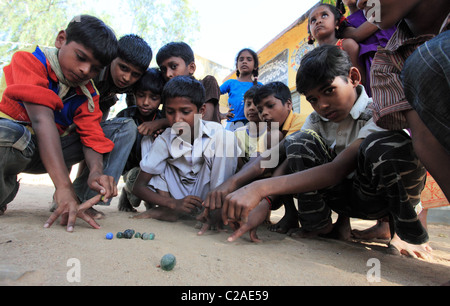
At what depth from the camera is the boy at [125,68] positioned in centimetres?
250

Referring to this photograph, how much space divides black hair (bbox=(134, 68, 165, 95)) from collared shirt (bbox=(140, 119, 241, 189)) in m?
0.47

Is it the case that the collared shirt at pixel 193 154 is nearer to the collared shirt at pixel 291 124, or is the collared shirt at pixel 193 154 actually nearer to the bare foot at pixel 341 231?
the collared shirt at pixel 291 124

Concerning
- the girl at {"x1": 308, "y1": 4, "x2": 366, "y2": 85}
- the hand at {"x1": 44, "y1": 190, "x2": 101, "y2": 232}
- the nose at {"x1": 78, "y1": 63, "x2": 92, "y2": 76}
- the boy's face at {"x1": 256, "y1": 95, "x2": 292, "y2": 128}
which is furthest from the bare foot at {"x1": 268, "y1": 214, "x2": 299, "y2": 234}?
the girl at {"x1": 308, "y1": 4, "x2": 366, "y2": 85}

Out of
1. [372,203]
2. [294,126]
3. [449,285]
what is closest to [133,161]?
[294,126]

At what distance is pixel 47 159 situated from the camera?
5.66 ft

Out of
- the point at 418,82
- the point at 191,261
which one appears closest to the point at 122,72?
the point at 191,261

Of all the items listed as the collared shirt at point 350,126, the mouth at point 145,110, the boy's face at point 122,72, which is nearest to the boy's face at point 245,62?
the mouth at point 145,110

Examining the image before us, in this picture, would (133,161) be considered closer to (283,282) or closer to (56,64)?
(56,64)

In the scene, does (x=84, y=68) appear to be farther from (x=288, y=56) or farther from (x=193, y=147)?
(x=288, y=56)

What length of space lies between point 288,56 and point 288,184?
5.81 m

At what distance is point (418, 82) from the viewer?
3.49 ft

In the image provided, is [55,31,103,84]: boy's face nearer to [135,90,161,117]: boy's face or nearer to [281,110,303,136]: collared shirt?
[135,90,161,117]: boy's face

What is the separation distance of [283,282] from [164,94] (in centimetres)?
189

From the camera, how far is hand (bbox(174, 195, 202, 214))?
7.23 ft
